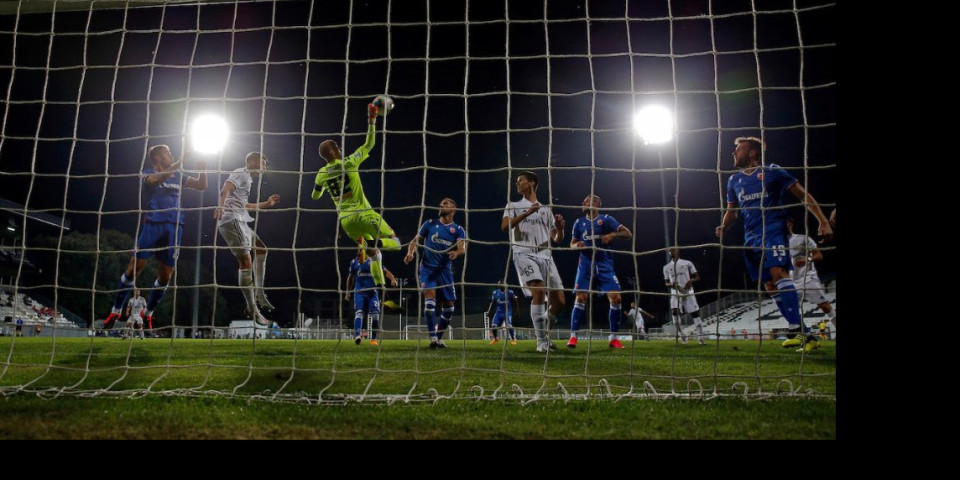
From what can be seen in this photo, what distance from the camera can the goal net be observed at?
170 inches

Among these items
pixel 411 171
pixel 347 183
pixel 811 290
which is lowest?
pixel 811 290

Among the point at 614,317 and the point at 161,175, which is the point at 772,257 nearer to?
the point at 614,317

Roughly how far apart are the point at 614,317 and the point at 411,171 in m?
8.42

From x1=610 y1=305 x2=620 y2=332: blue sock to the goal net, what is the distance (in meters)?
0.04

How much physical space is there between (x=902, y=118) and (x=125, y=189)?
107 feet

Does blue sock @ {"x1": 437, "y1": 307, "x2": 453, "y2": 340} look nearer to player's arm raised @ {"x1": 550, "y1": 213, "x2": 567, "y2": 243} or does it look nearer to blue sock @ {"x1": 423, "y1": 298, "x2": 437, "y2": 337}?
blue sock @ {"x1": 423, "y1": 298, "x2": 437, "y2": 337}

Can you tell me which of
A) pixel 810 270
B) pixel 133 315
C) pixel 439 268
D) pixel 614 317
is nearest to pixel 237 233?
pixel 133 315

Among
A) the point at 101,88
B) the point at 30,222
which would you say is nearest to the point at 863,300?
the point at 101,88

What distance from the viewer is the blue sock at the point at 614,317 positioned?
820 centimetres

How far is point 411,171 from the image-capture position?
15.3 m

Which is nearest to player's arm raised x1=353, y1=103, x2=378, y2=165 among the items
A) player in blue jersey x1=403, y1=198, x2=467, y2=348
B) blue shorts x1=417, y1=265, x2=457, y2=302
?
player in blue jersey x1=403, y1=198, x2=467, y2=348

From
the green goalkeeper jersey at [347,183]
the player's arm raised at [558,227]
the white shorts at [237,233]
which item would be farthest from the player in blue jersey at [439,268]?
the white shorts at [237,233]

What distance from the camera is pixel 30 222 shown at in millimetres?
34125

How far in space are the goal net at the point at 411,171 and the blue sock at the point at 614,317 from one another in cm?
4
